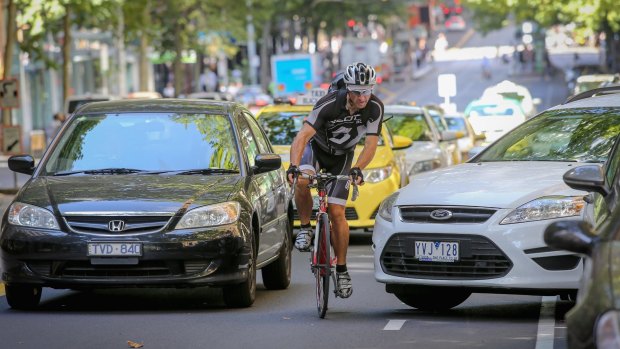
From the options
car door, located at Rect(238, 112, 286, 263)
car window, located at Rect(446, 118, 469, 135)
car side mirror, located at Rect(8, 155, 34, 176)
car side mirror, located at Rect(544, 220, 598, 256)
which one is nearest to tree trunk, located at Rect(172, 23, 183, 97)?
car window, located at Rect(446, 118, 469, 135)

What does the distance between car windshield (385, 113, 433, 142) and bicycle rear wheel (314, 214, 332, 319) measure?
40.8 ft

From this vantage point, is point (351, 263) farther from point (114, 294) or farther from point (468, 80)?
point (468, 80)

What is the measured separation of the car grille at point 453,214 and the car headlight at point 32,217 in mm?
2420

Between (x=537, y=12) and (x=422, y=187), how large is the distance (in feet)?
186

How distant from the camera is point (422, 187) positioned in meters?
10.5

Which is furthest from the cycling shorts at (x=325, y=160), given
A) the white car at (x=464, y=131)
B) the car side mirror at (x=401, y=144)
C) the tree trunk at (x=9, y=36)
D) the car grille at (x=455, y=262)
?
the tree trunk at (x=9, y=36)

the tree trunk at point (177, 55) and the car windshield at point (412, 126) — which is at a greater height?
the tree trunk at point (177, 55)

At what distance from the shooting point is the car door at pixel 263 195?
38.2 feet

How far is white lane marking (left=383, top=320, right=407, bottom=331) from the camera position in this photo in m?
9.91

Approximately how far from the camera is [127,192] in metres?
10.9

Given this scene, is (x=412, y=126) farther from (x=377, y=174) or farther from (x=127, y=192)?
(x=127, y=192)

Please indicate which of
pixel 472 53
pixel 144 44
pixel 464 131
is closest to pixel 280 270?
pixel 464 131

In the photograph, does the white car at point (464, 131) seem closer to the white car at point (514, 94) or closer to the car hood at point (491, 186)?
the white car at point (514, 94)

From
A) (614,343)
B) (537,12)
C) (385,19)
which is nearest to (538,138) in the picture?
(614,343)
